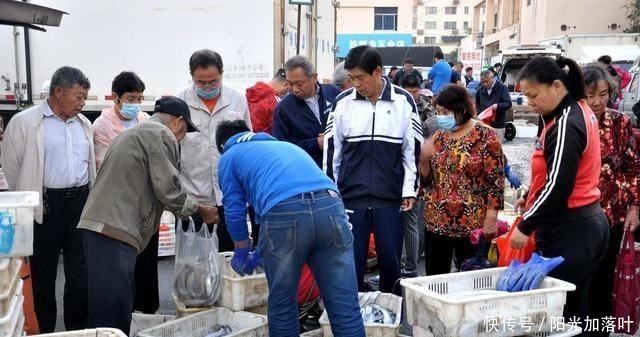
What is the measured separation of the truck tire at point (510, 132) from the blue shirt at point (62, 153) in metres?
11.4

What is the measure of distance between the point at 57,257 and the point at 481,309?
2.82m

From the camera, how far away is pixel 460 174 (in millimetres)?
4133

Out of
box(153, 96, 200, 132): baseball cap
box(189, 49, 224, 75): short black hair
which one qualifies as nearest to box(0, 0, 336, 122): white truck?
box(189, 49, 224, 75): short black hair

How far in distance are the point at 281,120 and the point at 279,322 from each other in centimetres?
201

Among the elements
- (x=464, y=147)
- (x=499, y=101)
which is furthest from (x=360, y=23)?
(x=464, y=147)

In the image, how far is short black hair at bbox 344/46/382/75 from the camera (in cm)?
393

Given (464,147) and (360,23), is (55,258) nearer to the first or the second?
(464,147)

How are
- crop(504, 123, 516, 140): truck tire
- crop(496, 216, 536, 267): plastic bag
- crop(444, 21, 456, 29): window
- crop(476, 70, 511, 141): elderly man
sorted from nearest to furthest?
1. crop(496, 216, 536, 267): plastic bag
2. crop(476, 70, 511, 141): elderly man
3. crop(504, 123, 516, 140): truck tire
4. crop(444, 21, 456, 29): window

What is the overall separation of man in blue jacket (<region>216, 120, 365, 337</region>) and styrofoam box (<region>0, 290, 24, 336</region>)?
1.11 metres

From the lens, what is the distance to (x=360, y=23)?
5412cm

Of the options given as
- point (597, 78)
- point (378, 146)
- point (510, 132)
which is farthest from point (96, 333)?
point (510, 132)

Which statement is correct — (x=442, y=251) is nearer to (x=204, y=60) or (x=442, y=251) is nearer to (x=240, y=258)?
(x=240, y=258)

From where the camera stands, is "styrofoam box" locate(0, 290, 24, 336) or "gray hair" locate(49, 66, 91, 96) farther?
"gray hair" locate(49, 66, 91, 96)

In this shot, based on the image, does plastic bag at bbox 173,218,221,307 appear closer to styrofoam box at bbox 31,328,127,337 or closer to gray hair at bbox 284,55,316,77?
styrofoam box at bbox 31,328,127,337
